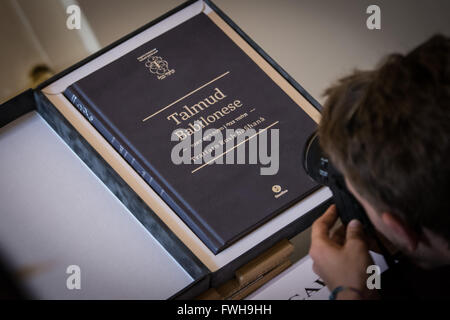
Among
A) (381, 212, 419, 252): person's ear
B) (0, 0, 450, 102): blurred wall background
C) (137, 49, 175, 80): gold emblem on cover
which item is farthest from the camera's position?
(0, 0, 450, 102): blurred wall background

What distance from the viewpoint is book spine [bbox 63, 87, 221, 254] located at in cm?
95

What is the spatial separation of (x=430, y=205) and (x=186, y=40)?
1.85 feet

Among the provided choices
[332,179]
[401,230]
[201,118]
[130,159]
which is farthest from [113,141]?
[401,230]

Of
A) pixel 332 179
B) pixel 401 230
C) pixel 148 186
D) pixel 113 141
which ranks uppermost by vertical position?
pixel 113 141

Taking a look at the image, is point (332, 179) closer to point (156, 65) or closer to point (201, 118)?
point (201, 118)

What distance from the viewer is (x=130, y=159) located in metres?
1.02

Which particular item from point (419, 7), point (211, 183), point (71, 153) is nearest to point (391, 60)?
point (211, 183)

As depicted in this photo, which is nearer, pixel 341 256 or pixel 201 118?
pixel 341 256

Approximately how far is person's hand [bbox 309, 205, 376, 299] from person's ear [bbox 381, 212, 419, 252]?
89mm

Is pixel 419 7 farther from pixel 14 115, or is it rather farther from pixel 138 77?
pixel 14 115

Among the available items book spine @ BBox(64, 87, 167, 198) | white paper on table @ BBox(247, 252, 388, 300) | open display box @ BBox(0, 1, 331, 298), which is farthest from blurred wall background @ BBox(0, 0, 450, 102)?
white paper on table @ BBox(247, 252, 388, 300)

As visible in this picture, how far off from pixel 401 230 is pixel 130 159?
0.45 m

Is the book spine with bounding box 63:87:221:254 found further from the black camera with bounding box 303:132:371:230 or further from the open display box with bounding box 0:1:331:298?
the black camera with bounding box 303:132:371:230

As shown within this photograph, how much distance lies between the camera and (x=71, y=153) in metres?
1.08
